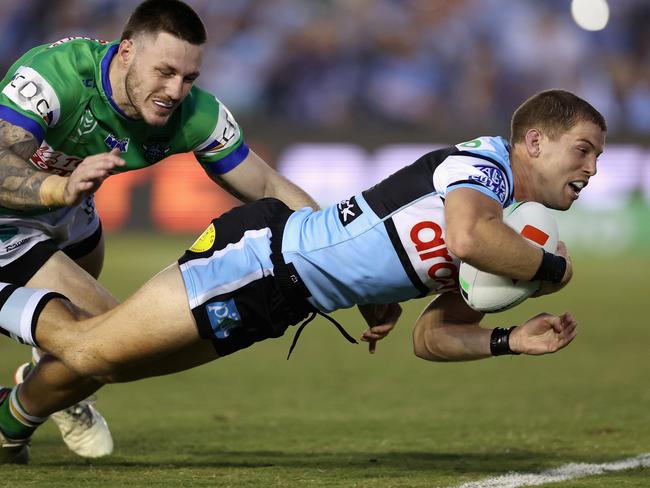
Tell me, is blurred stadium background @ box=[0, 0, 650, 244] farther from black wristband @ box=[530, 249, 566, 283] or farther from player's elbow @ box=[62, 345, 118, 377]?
black wristband @ box=[530, 249, 566, 283]

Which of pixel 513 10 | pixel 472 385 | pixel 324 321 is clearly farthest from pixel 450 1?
pixel 472 385

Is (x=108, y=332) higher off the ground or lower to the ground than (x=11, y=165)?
lower

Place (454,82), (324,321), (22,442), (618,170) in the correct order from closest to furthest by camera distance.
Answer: (22,442) < (324,321) < (618,170) < (454,82)

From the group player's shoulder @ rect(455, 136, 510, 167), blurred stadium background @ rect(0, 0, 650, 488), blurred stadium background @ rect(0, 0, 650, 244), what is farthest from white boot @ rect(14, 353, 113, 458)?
blurred stadium background @ rect(0, 0, 650, 244)

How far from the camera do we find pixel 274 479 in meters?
5.24

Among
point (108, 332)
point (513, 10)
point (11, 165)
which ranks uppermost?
point (513, 10)

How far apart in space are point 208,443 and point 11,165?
2271mm

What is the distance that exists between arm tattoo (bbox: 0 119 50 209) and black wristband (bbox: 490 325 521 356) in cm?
206

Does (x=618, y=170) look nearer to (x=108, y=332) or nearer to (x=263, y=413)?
(x=263, y=413)

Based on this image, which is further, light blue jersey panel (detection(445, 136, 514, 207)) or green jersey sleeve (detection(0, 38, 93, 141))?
green jersey sleeve (detection(0, 38, 93, 141))

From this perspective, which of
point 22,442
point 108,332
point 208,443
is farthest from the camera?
point 208,443

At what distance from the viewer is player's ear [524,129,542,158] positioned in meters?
4.94

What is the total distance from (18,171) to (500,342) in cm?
224

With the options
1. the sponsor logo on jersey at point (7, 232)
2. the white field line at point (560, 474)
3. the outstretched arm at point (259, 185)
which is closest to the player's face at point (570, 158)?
the white field line at point (560, 474)
